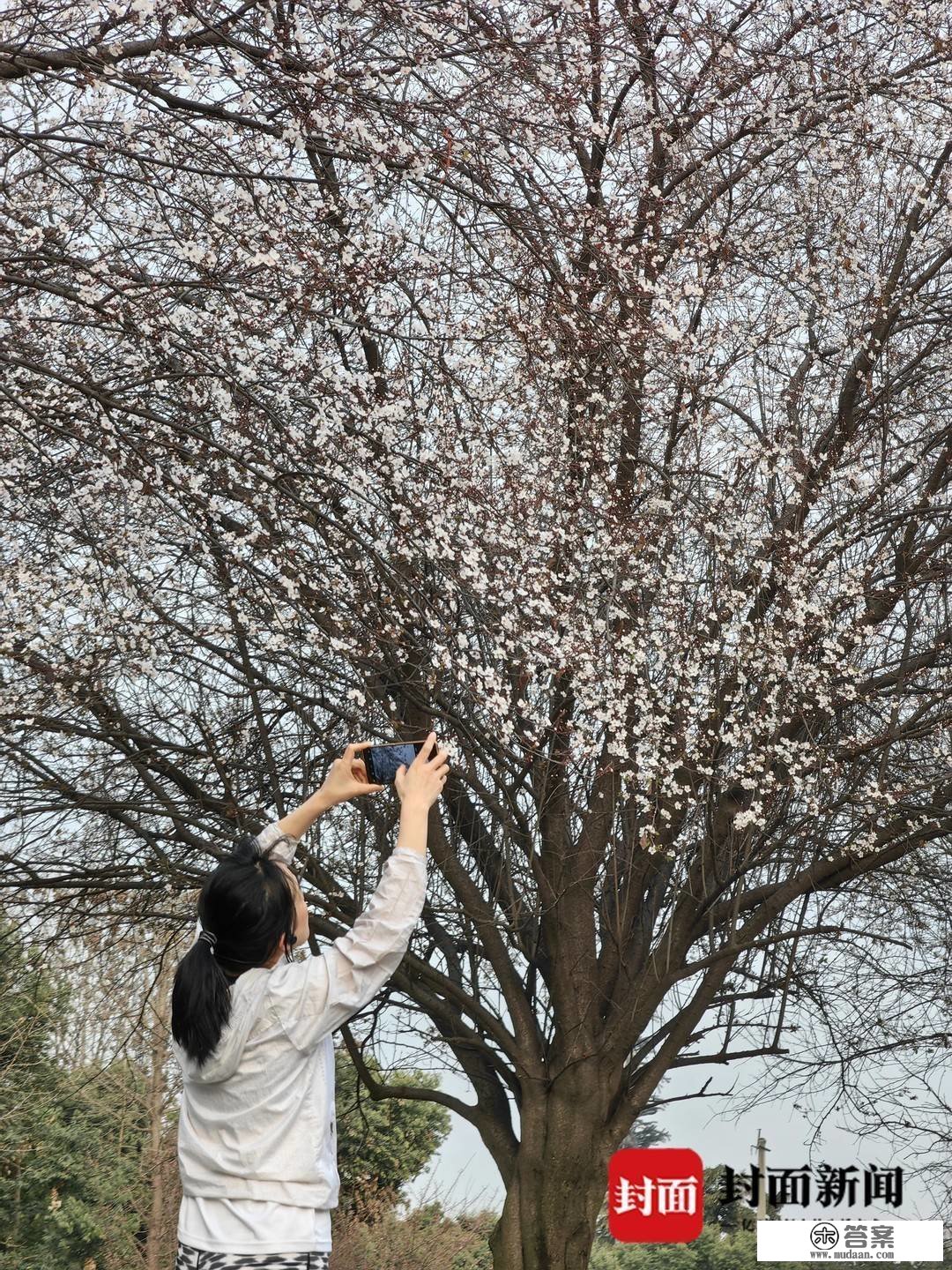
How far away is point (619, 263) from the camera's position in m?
5.68

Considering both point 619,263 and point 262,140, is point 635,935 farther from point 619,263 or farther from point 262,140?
point 262,140

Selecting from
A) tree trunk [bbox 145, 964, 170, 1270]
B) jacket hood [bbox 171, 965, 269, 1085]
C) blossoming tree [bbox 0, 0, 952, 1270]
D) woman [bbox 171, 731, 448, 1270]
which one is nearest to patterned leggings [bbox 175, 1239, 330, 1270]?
woman [bbox 171, 731, 448, 1270]

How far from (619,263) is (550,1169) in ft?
15.1

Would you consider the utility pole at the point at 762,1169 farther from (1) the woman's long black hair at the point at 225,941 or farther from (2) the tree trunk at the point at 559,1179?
(1) the woman's long black hair at the point at 225,941

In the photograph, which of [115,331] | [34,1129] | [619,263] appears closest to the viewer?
[115,331]

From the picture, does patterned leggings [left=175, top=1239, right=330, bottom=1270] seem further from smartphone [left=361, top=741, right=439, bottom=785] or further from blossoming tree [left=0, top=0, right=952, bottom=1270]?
blossoming tree [left=0, top=0, right=952, bottom=1270]

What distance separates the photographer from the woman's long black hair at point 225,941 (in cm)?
205

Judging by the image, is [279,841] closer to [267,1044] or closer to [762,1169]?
[267,1044]

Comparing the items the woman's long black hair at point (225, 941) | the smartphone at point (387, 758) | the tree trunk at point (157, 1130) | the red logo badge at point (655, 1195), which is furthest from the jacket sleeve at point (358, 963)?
the tree trunk at point (157, 1130)

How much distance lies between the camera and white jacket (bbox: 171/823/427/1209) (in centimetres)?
196

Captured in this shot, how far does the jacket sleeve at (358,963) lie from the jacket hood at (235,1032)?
0.17ft

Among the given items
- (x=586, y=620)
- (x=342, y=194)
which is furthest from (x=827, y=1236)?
(x=342, y=194)

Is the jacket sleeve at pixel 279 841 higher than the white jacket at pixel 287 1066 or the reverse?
higher

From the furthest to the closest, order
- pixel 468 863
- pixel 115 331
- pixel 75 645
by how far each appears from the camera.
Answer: pixel 468 863 → pixel 75 645 → pixel 115 331
